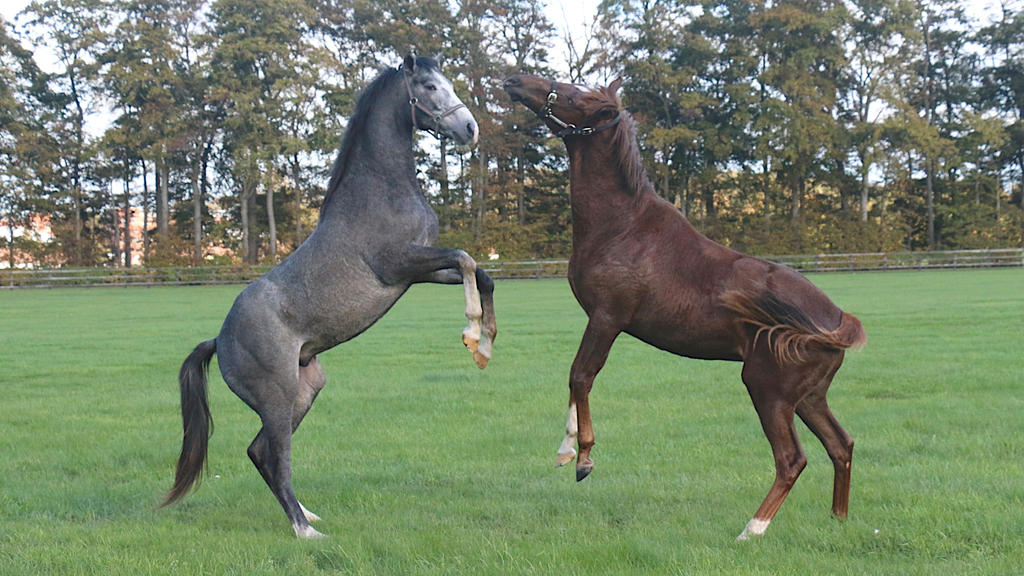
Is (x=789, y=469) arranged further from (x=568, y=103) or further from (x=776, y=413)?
(x=568, y=103)

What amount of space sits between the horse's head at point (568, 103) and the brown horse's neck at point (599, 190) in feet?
0.25

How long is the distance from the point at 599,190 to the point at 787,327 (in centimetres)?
128

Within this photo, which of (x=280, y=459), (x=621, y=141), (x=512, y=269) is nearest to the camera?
(x=621, y=141)

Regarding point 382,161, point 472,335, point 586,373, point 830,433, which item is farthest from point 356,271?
point 830,433

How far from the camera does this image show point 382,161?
526cm

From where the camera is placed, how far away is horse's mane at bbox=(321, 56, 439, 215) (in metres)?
5.35

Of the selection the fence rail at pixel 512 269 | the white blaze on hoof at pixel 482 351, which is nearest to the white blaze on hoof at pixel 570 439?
the white blaze on hoof at pixel 482 351

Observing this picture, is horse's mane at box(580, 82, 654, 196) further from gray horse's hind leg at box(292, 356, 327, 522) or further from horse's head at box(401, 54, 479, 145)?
gray horse's hind leg at box(292, 356, 327, 522)

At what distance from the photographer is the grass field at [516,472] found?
458 cm

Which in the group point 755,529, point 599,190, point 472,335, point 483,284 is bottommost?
point 755,529

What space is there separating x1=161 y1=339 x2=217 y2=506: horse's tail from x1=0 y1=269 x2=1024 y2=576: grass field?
292 mm

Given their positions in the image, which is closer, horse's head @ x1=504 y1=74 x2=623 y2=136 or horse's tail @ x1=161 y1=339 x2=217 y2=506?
horse's head @ x1=504 y1=74 x2=623 y2=136

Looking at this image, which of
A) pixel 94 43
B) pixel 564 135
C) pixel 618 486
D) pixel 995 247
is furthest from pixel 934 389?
pixel 94 43

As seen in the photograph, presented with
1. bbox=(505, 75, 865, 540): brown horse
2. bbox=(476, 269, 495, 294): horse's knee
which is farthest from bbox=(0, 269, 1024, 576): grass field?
bbox=(476, 269, 495, 294): horse's knee
